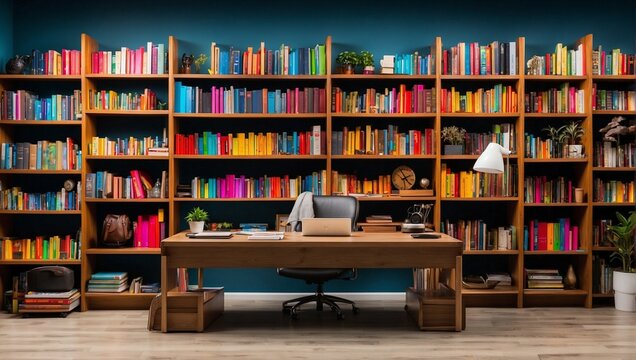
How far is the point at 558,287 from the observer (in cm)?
582

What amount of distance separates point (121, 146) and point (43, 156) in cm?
69

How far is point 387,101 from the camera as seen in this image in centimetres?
584

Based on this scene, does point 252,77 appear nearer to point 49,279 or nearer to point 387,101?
point 387,101

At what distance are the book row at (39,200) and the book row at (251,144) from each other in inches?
43.4

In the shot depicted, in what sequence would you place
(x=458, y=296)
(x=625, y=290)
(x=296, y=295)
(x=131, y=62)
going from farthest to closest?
(x=296, y=295) < (x=131, y=62) < (x=625, y=290) < (x=458, y=296)

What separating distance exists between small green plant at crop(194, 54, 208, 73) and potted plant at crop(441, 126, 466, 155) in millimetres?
2325

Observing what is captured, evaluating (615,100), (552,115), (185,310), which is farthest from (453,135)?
(185,310)

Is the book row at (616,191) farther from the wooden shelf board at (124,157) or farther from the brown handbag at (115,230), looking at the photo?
the brown handbag at (115,230)

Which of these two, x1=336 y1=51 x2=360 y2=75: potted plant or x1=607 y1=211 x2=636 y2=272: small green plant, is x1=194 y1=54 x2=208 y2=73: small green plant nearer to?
A: x1=336 y1=51 x2=360 y2=75: potted plant

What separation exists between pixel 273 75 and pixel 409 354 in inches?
111

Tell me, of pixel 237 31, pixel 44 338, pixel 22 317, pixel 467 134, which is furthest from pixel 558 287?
pixel 22 317

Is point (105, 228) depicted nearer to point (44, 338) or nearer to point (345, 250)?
point (44, 338)

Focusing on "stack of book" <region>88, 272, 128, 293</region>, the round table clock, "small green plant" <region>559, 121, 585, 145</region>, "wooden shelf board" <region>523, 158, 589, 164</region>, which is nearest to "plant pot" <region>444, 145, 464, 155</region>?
the round table clock

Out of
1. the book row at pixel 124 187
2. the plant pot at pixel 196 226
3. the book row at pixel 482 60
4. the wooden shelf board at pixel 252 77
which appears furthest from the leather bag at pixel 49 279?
the book row at pixel 482 60
